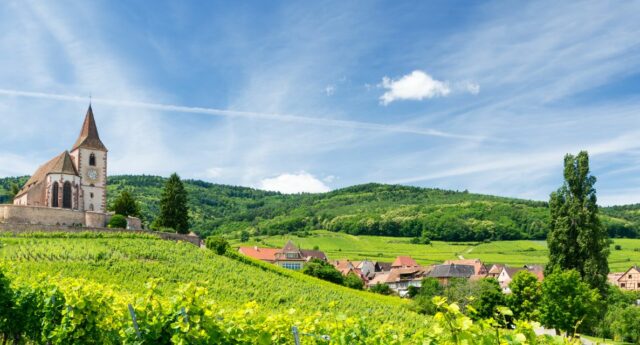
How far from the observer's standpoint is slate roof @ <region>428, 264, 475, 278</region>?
268ft

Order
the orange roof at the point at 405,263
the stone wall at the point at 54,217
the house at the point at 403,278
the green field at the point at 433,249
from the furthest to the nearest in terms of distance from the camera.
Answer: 1. the green field at the point at 433,249
2. the orange roof at the point at 405,263
3. the house at the point at 403,278
4. the stone wall at the point at 54,217

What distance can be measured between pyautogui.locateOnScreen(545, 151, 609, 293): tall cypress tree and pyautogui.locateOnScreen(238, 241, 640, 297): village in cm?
4088

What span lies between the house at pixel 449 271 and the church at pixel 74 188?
45333mm

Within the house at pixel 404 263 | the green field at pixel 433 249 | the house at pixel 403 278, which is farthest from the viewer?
the green field at pixel 433 249

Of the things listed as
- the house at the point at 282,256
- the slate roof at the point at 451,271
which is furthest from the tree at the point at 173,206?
the slate roof at the point at 451,271

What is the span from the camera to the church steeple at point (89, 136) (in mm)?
59062

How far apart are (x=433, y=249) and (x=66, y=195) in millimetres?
81869

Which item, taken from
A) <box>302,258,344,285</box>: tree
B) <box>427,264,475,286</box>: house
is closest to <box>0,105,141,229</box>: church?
<box>302,258,344,285</box>: tree

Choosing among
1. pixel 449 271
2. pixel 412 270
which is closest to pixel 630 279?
pixel 449 271

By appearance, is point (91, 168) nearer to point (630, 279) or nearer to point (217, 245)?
point (217, 245)

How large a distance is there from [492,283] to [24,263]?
133 feet

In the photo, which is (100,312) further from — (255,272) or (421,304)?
(421,304)

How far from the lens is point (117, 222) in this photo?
176 feet

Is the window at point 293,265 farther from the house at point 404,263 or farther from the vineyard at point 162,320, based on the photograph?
the vineyard at point 162,320
